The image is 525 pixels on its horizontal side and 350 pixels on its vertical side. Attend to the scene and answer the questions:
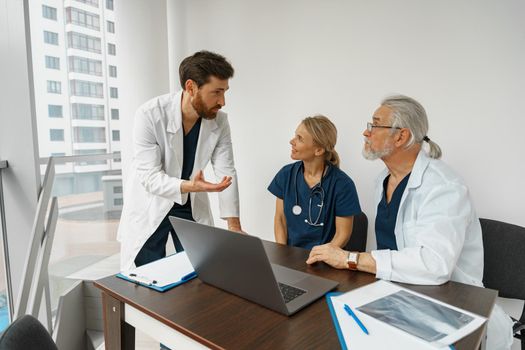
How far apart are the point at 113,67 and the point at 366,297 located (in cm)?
302

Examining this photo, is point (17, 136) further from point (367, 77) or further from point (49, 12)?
point (367, 77)

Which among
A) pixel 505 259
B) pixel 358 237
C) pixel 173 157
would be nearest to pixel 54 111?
pixel 173 157

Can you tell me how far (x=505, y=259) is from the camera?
5.14 feet

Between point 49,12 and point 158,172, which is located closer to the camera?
point 158,172

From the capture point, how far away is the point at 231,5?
266cm

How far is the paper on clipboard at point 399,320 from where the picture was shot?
753 mm

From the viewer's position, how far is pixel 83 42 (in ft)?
9.61

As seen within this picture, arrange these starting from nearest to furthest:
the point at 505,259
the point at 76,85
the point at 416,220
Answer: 1. the point at 416,220
2. the point at 505,259
3. the point at 76,85

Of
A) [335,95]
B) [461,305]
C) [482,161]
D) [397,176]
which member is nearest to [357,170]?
[335,95]

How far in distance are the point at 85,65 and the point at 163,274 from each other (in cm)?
249

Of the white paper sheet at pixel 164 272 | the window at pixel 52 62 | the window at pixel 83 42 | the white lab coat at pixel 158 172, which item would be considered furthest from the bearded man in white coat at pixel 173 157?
the window at pixel 83 42

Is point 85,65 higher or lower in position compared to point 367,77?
higher

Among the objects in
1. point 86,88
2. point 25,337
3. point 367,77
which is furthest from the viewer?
point 86,88

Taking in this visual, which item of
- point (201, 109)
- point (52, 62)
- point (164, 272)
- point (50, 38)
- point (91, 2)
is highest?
point (91, 2)
